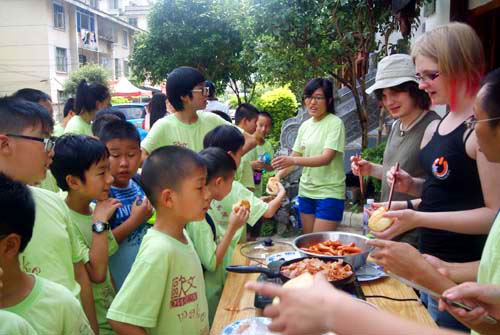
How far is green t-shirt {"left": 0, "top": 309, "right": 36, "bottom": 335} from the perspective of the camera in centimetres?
116

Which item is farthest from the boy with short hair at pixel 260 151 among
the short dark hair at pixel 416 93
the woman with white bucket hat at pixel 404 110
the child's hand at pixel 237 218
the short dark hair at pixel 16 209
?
the short dark hair at pixel 16 209

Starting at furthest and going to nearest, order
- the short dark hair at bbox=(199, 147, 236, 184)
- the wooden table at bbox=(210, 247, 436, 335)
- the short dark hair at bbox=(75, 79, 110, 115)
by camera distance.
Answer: the short dark hair at bbox=(75, 79, 110, 115) → the short dark hair at bbox=(199, 147, 236, 184) → the wooden table at bbox=(210, 247, 436, 335)

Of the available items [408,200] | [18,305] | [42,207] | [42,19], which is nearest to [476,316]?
[408,200]

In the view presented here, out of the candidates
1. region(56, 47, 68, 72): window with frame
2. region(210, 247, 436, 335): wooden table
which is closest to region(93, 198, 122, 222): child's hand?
region(210, 247, 436, 335): wooden table

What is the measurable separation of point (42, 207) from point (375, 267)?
168 cm

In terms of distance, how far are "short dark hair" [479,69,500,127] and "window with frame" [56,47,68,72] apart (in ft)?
88.3

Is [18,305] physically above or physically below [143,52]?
below

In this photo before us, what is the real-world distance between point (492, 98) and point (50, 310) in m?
1.67

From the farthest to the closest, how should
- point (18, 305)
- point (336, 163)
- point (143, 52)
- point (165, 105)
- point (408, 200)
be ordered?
point (143, 52)
point (165, 105)
point (336, 163)
point (408, 200)
point (18, 305)

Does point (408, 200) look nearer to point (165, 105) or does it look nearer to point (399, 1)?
point (399, 1)

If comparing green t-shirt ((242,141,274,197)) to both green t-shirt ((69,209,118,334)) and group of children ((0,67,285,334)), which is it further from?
green t-shirt ((69,209,118,334))

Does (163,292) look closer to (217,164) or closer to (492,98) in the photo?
(217,164)

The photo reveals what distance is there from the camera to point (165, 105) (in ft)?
19.7

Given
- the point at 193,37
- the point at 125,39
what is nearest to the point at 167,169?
the point at 193,37
